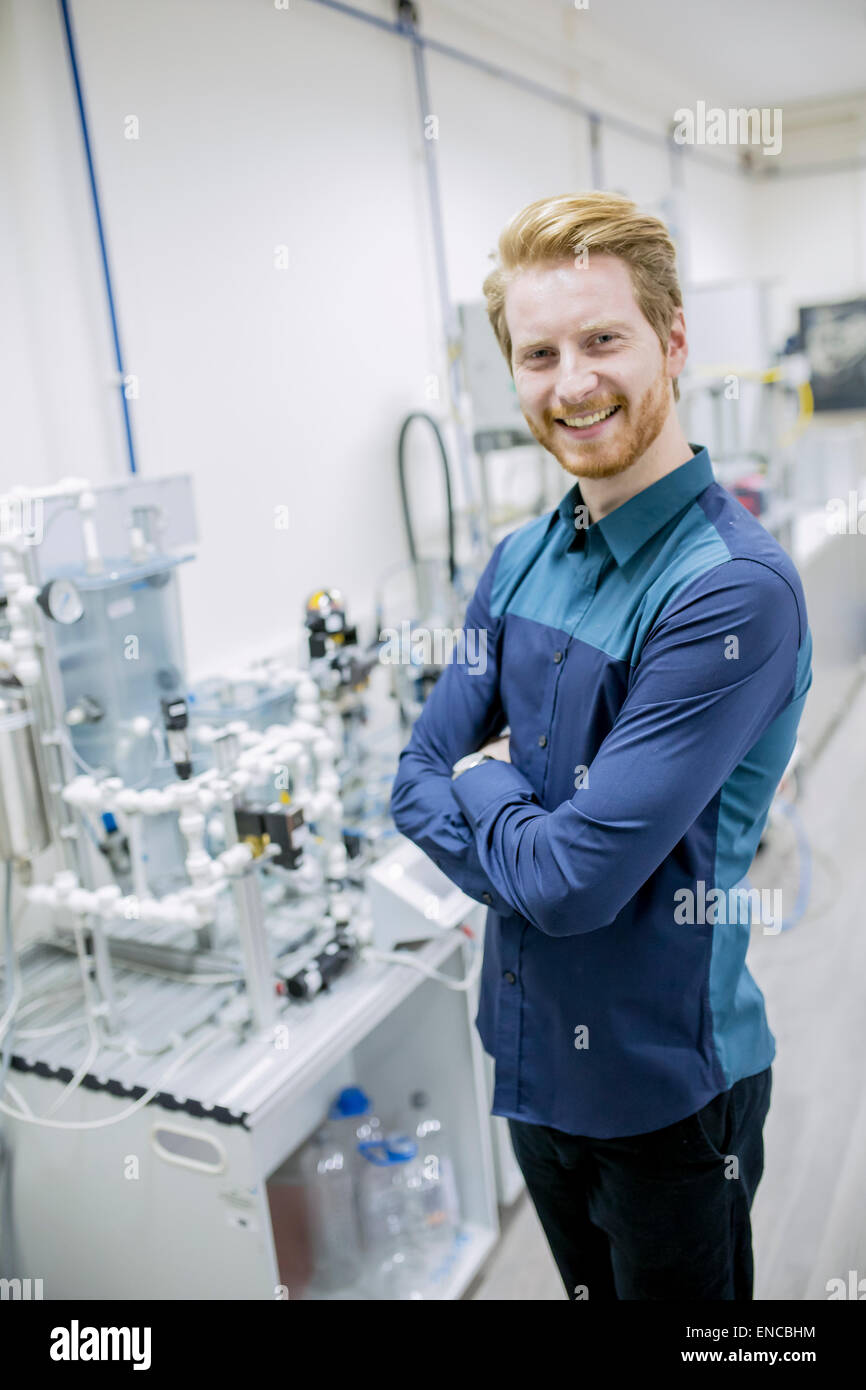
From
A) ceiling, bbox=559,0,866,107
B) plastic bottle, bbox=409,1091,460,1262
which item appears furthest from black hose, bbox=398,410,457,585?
ceiling, bbox=559,0,866,107

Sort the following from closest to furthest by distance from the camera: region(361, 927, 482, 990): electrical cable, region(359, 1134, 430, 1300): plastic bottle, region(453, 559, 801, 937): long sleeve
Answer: region(453, 559, 801, 937): long sleeve < region(361, 927, 482, 990): electrical cable < region(359, 1134, 430, 1300): plastic bottle

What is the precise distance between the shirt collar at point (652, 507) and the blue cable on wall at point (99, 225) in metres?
1.29

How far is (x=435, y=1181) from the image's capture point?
195 cm

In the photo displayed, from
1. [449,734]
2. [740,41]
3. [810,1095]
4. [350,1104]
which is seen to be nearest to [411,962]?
[350,1104]

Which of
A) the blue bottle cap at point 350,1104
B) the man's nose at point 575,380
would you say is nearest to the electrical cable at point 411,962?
the blue bottle cap at point 350,1104

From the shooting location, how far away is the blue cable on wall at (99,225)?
6.19 ft

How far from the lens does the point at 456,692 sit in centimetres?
129

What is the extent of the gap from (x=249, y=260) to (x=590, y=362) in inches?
65.2

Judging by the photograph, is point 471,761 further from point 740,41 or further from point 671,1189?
point 740,41

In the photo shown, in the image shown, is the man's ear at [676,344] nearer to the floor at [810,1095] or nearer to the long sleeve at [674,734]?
the long sleeve at [674,734]

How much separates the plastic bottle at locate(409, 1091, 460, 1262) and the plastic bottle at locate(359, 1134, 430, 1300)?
0.4 inches

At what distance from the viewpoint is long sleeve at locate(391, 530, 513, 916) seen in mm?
1207

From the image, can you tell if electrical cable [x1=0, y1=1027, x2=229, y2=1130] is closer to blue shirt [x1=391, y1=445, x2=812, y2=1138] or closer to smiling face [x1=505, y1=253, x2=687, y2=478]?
blue shirt [x1=391, y1=445, x2=812, y2=1138]
